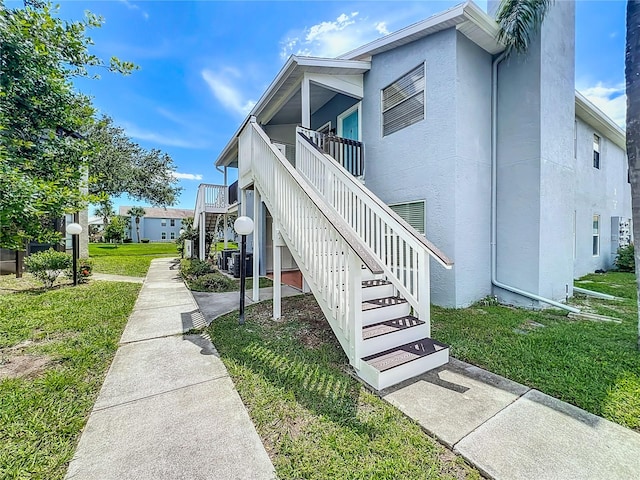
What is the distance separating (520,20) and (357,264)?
6.29m

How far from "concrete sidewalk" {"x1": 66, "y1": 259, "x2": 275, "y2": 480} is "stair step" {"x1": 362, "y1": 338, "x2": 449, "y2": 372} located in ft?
4.67

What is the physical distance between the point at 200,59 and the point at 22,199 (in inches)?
330

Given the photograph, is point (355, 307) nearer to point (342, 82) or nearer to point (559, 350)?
point (559, 350)

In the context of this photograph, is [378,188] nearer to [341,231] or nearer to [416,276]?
[416,276]

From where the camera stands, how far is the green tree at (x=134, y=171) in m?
19.1

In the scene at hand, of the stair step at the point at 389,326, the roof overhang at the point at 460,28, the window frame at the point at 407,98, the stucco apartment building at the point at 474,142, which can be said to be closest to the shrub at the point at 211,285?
the stucco apartment building at the point at 474,142

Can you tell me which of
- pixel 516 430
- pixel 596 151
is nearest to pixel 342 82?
pixel 516 430

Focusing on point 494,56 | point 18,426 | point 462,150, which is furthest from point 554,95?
point 18,426

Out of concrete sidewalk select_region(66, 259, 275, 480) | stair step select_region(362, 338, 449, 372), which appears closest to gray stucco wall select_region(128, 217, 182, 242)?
concrete sidewalk select_region(66, 259, 275, 480)

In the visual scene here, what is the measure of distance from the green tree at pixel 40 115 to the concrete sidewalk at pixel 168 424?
6.96ft

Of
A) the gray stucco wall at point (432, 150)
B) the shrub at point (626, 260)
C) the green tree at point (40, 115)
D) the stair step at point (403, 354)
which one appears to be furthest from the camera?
the shrub at point (626, 260)

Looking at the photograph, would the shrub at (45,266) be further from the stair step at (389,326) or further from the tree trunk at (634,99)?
the tree trunk at (634,99)

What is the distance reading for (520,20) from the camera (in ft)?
18.2

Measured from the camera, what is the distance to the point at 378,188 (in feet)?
24.3
